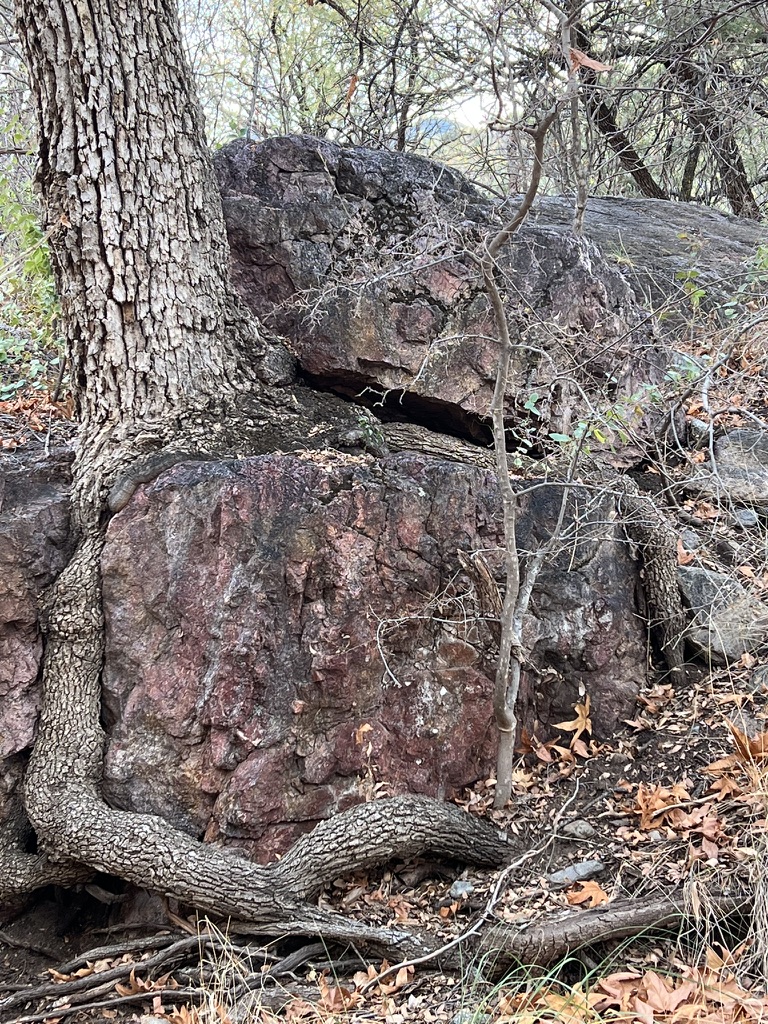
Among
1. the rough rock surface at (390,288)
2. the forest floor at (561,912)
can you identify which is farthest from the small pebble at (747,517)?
the forest floor at (561,912)

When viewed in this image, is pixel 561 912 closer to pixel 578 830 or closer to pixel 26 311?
pixel 578 830

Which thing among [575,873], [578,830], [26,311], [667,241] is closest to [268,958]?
[575,873]

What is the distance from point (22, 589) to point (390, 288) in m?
2.63

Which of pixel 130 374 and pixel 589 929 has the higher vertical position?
pixel 130 374

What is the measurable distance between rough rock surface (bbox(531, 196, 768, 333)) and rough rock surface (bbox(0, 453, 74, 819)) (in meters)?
4.14

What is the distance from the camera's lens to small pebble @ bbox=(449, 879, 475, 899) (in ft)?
10.8

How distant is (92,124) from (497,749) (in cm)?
366

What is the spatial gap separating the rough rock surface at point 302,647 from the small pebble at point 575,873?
2.28ft

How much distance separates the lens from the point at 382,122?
272 inches

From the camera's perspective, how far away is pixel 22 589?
11.5ft

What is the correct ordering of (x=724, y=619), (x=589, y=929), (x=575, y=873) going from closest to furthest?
(x=589, y=929), (x=575, y=873), (x=724, y=619)

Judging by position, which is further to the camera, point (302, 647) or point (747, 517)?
point (747, 517)

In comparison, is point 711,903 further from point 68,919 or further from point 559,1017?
point 68,919

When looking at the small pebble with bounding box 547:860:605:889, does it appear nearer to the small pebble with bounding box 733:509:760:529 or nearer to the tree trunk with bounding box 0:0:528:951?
the tree trunk with bounding box 0:0:528:951
